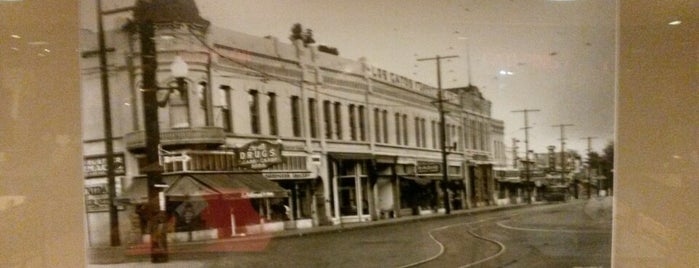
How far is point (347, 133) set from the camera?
1.28 m

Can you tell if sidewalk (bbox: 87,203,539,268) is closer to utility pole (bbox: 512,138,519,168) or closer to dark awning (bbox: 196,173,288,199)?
dark awning (bbox: 196,173,288,199)

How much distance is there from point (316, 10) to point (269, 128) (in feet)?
1.06

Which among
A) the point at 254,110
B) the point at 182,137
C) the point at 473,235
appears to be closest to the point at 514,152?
the point at 473,235

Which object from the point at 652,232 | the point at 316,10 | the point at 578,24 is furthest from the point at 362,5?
the point at 652,232

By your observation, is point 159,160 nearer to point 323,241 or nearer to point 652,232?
point 323,241

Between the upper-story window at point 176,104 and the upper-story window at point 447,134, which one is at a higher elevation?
the upper-story window at point 176,104

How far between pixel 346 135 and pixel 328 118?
7 centimetres

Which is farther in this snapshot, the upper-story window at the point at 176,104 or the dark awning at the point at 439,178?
the dark awning at the point at 439,178

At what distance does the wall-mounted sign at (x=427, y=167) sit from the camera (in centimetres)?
130

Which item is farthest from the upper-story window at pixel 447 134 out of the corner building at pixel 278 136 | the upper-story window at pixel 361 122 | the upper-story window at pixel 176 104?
the upper-story window at pixel 176 104

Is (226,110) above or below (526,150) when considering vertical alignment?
above

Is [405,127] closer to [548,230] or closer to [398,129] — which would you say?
[398,129]

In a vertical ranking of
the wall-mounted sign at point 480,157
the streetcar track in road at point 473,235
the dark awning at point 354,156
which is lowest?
the streetcar track in road at point 473,235

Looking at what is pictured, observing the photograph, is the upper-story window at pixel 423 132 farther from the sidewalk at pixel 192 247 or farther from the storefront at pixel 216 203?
the storefront at pixel 216 203
